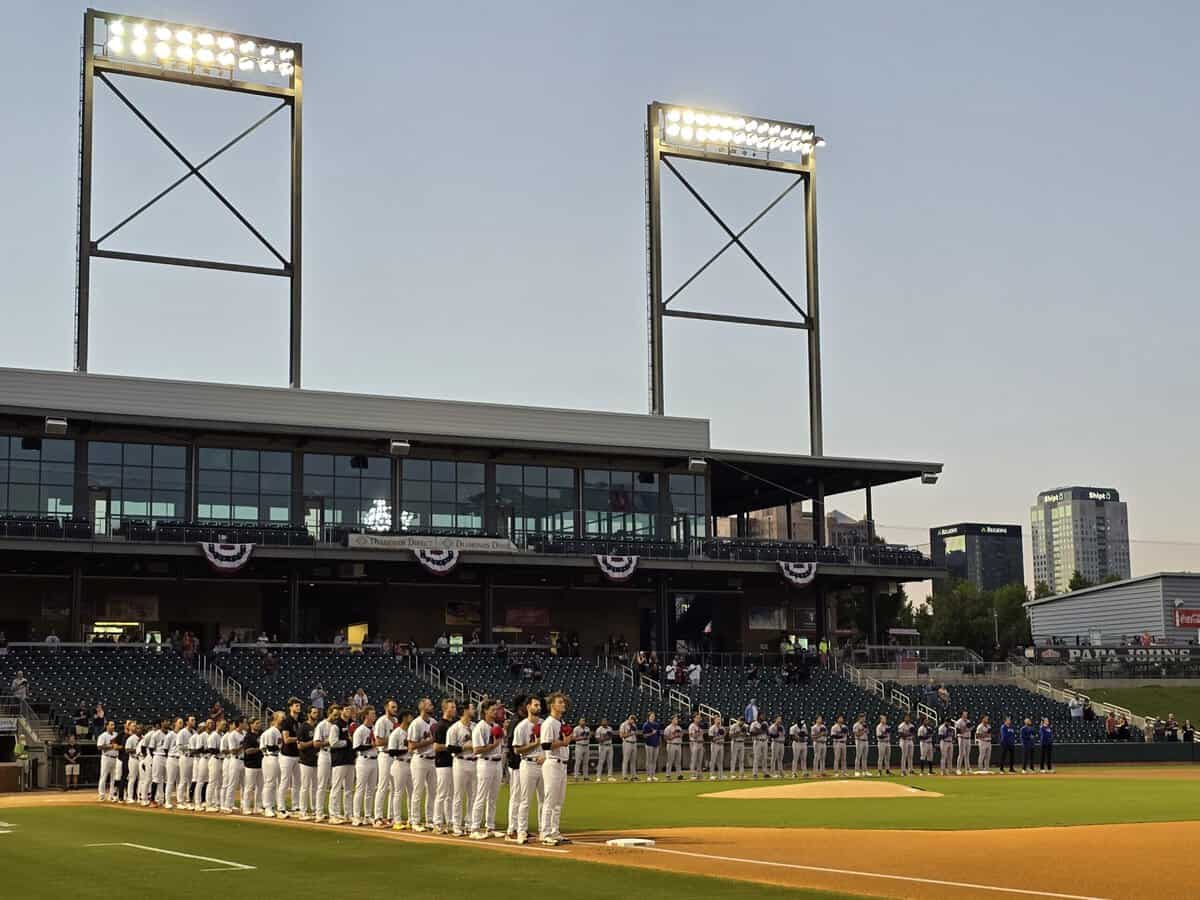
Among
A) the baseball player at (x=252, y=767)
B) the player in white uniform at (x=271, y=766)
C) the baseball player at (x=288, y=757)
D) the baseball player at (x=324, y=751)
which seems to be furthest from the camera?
the baseball player at (x=252, y=767)

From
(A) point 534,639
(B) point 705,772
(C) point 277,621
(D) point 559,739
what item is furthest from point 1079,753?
(D) point 559,739

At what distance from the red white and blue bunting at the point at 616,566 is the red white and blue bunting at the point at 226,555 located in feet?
42.9

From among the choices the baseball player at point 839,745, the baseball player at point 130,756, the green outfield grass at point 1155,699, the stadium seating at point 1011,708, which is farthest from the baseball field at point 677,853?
the green outfield grass at point 1155,699

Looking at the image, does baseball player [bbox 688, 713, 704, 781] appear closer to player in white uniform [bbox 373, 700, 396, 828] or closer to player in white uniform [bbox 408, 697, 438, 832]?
player in white uniform [bbox 373, 700, 396, 828]

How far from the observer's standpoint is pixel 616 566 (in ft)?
191

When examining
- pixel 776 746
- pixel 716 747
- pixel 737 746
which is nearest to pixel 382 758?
pixel 716 747

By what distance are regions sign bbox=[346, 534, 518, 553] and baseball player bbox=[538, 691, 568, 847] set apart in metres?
35.3

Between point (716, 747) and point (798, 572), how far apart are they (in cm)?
1735

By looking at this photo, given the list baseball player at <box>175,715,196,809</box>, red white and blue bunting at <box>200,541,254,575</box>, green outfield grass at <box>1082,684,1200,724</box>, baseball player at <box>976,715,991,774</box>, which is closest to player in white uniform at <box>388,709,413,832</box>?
baseball player at <box>175,715,196,809</box>

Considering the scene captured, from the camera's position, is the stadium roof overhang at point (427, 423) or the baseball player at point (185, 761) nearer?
the baseball player at point (185, 761)

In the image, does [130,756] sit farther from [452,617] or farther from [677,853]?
[452,617]

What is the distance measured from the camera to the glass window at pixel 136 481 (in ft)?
176

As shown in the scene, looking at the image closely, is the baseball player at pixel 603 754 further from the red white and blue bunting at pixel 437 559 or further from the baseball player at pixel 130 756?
the red white and blue bunting at pixel 437 559

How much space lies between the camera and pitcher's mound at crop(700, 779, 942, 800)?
3398 cm
